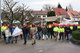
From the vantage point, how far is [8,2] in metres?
19.0

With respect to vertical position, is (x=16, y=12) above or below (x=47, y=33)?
above

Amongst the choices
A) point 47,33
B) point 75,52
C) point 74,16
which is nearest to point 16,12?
point 47,33

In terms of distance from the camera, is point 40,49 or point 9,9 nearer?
point 40,49

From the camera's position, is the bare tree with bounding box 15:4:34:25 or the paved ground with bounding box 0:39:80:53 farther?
the bare tree with bounding box 15:4:34:25

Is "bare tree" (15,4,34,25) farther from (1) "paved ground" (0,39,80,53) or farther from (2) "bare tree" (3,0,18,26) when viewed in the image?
(1) "paved ground" (0,39,80,53)

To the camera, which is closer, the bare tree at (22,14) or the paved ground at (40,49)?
the paved ground at (40,49)

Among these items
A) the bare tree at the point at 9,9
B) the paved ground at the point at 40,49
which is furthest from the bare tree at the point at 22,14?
the paved ground at the point at 40,49

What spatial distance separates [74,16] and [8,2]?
50004mm

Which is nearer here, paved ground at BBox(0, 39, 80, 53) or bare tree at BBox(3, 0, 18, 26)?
paved ground at BBox(0, 39, 80, 53)

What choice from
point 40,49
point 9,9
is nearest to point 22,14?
point 9,9

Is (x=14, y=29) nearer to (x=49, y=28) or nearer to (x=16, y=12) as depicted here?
(x=49, y=28)

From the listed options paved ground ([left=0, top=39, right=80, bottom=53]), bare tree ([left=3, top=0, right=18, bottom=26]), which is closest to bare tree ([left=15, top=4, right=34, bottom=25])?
bare tree ([left=3, top=0, right=18, bottom=26])

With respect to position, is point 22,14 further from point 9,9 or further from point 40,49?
point 40,49

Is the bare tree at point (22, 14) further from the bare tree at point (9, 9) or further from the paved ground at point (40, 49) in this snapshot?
the paved ground at point (40, 49)
